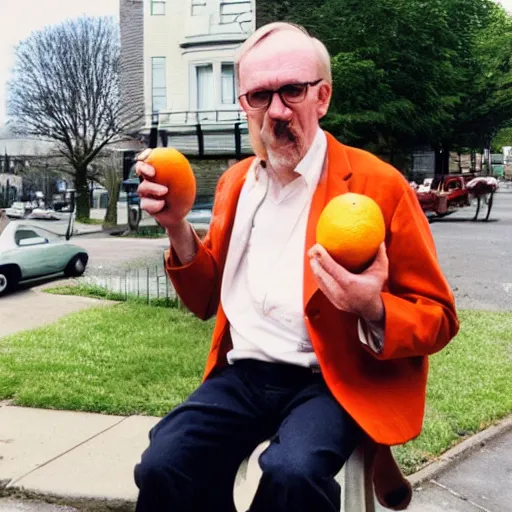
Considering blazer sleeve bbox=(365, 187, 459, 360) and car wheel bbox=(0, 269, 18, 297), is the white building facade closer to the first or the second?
car wheel bbox=(0, 269, 18, 297)

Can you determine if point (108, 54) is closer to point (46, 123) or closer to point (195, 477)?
point (46, 123)

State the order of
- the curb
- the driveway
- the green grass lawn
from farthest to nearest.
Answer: the driveway
the green grass lawn
the curb

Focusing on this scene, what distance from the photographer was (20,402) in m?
4.26

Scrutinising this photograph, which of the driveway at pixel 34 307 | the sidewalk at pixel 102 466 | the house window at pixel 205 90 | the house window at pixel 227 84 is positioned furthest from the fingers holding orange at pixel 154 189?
the driveway at pixel 34 307

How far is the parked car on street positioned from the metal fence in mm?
261

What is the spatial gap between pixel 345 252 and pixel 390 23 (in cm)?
1637

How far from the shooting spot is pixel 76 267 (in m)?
8.48

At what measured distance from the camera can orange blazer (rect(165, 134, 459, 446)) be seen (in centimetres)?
180

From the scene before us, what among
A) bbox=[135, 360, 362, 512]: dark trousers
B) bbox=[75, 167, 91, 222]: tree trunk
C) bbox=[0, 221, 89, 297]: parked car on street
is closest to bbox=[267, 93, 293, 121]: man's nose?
bbox=[135, 360, 362, 512]: dark trousers

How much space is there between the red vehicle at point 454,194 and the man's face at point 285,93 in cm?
1899

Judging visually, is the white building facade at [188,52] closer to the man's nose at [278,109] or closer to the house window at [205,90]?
the house window at [205,90]

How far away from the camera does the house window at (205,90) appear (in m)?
6.38

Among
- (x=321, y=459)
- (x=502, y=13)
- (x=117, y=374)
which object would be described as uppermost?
(x=502, y=13)

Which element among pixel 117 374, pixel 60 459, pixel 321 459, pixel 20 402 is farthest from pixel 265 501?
pixel 117 374
